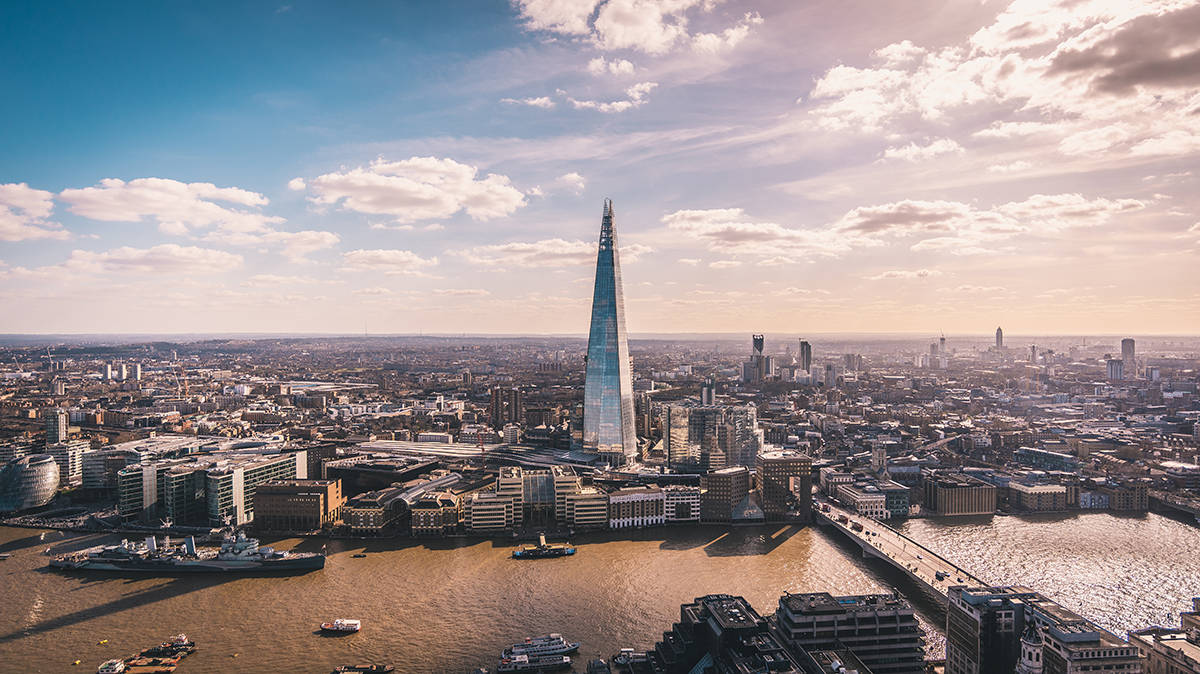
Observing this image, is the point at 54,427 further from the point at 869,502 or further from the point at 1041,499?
the point at 1041,499

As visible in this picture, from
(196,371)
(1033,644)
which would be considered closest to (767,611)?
(1033,644)

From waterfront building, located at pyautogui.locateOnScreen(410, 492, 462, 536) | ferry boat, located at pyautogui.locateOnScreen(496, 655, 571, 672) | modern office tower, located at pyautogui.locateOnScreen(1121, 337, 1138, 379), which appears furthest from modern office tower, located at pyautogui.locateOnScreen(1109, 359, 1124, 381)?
ferry boat, located at pyautogui.locateOnScreen(496, 655, 571, 672)

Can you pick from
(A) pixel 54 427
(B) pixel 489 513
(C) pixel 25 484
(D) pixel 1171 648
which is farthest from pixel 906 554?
(A) pixel 54 427

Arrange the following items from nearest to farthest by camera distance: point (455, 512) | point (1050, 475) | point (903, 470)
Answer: point (455, 512) < point (1050, 475) < point (903, 470)

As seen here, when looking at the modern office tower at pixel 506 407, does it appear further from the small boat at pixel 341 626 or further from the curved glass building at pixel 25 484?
the small boat at pixel 341 626

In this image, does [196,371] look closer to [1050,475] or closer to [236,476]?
[236,476]

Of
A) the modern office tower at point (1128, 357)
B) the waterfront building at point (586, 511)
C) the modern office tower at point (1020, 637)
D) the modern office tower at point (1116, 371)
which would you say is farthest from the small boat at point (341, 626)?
the modern office tower at point (1128, 357)
